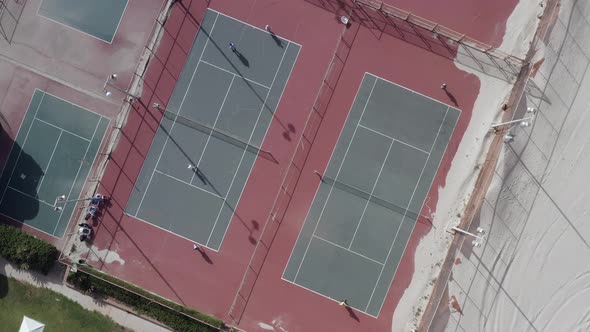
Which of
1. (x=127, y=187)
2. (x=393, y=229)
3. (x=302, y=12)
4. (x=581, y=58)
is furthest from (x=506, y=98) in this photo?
(x=127, y=187)

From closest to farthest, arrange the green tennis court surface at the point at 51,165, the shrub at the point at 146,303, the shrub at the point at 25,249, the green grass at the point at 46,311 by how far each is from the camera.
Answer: the shrub at the point at 25,249, the shrub at the point at 146,303, the green grass at the point at 46,311, the green tennis court surface at the point at 51,165

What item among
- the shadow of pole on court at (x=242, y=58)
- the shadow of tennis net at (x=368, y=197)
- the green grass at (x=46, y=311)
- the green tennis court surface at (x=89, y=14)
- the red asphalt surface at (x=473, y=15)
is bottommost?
the green grass at (x=46, y=311)

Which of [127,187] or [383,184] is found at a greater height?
[383,184]

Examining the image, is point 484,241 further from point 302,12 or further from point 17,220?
point 17,220

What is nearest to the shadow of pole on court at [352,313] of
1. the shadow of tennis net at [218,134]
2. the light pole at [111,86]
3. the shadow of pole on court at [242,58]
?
the shadow of tennis net at [218,134]

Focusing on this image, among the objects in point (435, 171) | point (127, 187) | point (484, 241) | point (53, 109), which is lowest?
point (127, 187)

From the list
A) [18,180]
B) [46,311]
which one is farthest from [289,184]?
[18,180]

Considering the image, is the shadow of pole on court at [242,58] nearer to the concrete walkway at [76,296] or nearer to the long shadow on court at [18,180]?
the long shadow on court at [18,180]
